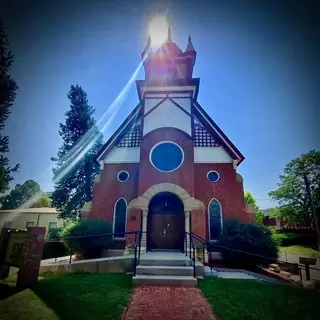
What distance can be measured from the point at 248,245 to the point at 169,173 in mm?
5603

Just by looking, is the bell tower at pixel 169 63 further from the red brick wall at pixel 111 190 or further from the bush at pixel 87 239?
the bush at pixel 87 239

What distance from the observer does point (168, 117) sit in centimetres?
1430

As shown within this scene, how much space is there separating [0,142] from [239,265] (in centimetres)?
1466

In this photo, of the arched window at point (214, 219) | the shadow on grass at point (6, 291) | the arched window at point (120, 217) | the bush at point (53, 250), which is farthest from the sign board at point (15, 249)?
the arched window at point (214, 219)

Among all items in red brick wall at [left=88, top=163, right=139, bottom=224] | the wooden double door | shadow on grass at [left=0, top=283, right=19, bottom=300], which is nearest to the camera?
shadow on grass at [left=0, top=283, right=19, bottom=300]

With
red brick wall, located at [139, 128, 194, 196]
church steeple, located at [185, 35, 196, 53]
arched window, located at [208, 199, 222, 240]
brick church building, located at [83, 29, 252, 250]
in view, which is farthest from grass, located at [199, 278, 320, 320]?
church steeple, located at [185, 35, 196, 53]

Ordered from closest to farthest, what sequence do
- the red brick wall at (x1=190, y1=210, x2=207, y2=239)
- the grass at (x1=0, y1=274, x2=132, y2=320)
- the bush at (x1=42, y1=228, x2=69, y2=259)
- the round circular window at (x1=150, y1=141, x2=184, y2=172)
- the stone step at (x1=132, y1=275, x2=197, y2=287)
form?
the grass at (x1=0, y1=274, x2=132, y2=320)
the stone step at (x1=132, y1=275, x2=197, y2=287)
the red brick wall at (x1=190, y1=210, x2=207, y2=239)
the round circular window at (x1=150, y1=141, x2=184, y2=172)
the bush at (x1=42, y1=228, x2=69, y2=259)

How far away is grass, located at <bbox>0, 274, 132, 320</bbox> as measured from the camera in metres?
4.53

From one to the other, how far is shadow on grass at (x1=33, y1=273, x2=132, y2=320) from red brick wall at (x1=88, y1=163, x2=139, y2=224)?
5626mm

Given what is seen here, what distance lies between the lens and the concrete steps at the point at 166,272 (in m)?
6.91

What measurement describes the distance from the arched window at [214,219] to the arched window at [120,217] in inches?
A: 206

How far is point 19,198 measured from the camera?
55.1 meters

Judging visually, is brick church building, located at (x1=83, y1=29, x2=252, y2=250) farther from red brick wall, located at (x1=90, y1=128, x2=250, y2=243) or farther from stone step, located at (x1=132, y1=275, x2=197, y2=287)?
stone step, located at (x1=132, y1=275, x2=197, y2=287)

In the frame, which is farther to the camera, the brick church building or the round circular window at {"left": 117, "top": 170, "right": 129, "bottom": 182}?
the round circular window at {"left": 117, "top": 170, "right": 129, "bottom": 182}
